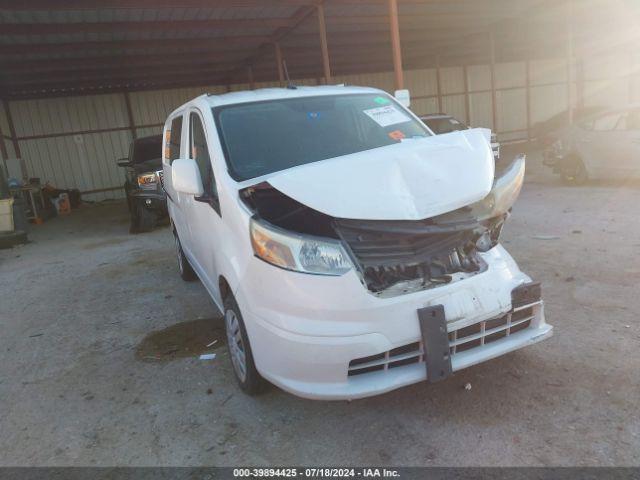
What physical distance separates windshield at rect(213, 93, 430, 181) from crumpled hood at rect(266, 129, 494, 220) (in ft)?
1.88

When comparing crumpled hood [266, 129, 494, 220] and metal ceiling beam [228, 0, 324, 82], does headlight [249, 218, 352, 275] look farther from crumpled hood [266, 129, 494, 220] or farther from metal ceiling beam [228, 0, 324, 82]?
metal ceiling beam [228, 0, 324, 82]

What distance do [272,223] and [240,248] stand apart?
9.0 inches

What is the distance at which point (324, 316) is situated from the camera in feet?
7.77

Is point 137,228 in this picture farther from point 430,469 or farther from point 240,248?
point 430,469

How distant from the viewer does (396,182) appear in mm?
2637

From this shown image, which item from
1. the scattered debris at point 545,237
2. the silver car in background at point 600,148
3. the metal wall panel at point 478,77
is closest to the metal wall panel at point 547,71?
the metal wall panel at point 478,77

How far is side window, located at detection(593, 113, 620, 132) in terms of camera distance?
8.79 m

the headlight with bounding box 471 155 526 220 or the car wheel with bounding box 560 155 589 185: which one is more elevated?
the headlight with bounding box 471 155 526 220

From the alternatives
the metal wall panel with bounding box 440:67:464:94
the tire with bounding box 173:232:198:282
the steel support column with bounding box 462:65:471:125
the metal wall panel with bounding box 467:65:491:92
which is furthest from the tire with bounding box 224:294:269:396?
the metal wall panel with bounding box 467:65:491:92

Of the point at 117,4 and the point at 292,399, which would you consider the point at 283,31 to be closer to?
the point at 117,4

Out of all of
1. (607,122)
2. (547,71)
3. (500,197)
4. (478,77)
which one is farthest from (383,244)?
(547,71)

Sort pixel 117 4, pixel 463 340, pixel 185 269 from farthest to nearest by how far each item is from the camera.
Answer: pixel 117 4 → pixel 185 269 → pixel 463 340

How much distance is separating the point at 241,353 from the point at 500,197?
184cm

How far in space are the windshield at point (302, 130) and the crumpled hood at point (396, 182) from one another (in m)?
0.57
